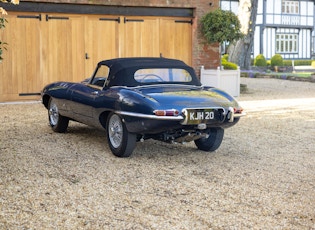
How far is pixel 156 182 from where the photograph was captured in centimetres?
633

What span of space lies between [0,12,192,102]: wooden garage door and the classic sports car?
21.8 feet

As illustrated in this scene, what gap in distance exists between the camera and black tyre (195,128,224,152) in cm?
807

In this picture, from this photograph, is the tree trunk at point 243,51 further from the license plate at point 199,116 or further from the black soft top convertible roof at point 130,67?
the license plate at point 199,116

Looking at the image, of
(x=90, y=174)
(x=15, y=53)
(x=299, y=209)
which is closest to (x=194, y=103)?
(x=90, y=174)

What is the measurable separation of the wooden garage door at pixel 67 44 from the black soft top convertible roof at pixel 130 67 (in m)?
7.38

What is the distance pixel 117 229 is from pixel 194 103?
287cm

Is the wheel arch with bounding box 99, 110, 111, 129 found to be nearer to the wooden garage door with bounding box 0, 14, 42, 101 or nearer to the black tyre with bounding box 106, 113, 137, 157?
the black tyre with bounding box 106, 113, 137, 157

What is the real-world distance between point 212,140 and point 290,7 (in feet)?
127

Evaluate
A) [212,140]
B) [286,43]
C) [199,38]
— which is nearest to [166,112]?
[212,140]

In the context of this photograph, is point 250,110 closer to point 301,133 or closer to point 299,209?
point 301,133

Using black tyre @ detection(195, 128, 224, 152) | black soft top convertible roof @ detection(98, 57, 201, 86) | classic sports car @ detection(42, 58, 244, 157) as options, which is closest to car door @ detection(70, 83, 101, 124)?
classic sports car @ detection(42, 58, 244, 157)

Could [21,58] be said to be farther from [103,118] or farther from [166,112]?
[166,112]

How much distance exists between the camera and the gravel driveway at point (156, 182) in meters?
4.99

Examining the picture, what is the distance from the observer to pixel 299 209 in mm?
5340
